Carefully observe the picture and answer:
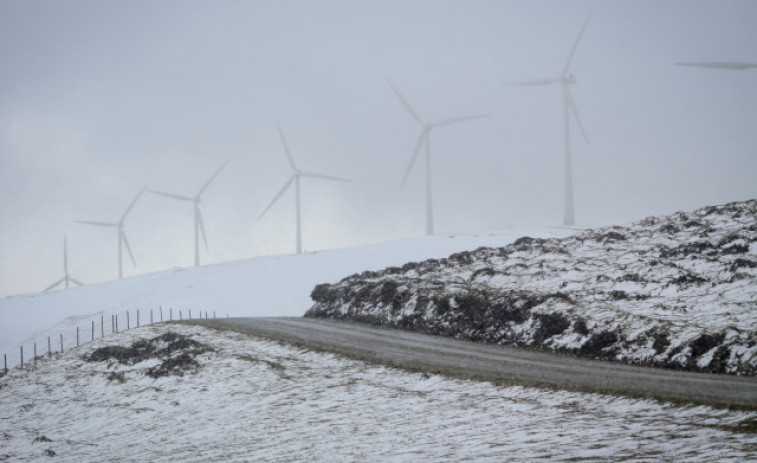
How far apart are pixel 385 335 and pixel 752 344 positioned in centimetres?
1490

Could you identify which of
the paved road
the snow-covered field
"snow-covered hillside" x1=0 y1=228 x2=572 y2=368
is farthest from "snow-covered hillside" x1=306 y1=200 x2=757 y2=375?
"snow-covered hillside" x1=0 y1=228 x2=572 y2=368

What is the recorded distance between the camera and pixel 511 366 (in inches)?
776

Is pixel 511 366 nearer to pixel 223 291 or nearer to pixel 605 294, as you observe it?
pixel 605 294

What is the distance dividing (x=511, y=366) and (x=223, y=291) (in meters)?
53.4

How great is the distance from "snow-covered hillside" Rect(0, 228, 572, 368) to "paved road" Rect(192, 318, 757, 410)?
26237mm

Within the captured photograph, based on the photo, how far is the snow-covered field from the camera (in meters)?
11.1

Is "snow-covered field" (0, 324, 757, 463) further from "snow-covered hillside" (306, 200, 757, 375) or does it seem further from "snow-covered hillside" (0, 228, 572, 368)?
"snow-covered hillside" (0, 228, 572, 368)

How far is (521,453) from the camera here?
35.8ft

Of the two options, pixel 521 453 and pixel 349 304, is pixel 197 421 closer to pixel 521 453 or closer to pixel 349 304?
pixel 521 453

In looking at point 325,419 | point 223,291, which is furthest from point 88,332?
point 325,419

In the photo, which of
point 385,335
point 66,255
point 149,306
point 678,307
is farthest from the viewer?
point 66,255

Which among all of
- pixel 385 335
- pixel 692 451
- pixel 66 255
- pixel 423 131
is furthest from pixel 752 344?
pixel 66 255

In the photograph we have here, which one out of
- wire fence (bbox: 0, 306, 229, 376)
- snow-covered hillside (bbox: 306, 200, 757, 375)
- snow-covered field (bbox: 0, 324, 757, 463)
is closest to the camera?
snow-covered field (bbox: 0, 324, 757, 463)

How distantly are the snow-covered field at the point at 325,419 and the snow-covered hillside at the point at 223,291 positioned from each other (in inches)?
1242
